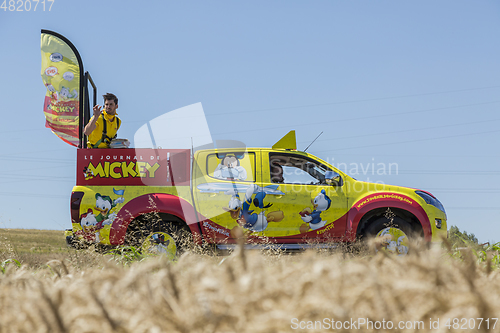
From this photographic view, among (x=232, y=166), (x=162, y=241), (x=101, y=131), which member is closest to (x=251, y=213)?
(x=232, y=166)

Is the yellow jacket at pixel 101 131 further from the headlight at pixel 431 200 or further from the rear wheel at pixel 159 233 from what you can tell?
the headlight at pixel 431 200

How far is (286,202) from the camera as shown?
260 inches

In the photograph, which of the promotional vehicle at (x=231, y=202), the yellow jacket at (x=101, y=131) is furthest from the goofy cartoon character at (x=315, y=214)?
the yellow jacket at (x=101, y=131)

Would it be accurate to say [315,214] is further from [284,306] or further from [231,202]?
[284,306]

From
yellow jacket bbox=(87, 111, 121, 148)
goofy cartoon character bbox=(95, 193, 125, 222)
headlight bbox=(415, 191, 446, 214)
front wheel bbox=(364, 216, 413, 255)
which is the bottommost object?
front wheel bbox=(364, 216, 413, 255)

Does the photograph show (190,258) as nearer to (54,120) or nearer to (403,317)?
(403,317)

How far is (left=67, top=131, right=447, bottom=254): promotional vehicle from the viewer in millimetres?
6148

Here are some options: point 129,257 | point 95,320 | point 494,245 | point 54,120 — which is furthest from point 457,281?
point 54,120

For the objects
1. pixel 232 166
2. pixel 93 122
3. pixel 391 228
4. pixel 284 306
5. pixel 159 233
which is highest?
pixel 93 122

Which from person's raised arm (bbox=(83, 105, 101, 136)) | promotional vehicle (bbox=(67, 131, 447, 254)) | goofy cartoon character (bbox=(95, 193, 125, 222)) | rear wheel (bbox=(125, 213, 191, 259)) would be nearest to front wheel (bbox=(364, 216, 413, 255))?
promotional vehicle (bbox=(67, 131, 447, 254))

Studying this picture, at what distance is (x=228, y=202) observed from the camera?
254 inches

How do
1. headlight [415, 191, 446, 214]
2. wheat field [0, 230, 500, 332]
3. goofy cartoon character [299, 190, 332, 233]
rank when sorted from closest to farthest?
1. wheat field [0, 230, 500, 332]
2. goofy cartoon character [299, 190, 332, 233]
3. headlight [415, 191, 446, 214]

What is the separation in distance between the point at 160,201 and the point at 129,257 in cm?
269

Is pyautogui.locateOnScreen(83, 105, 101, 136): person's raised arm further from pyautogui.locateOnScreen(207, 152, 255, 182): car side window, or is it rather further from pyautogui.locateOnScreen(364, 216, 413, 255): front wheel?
pyautogui.locateOnScreen(364, 216, 413, 255): front wheel
